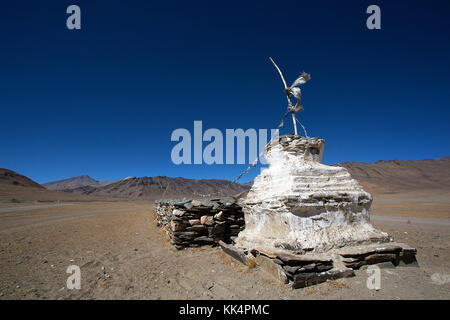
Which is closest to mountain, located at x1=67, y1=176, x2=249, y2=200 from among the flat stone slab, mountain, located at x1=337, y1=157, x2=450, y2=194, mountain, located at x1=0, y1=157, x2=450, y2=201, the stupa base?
mountain, located at x1=0, y1=157, x2=450, y2=201

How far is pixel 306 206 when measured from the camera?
13.8ft

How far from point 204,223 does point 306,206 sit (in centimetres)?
319

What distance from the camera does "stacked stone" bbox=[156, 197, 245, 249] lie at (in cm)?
619

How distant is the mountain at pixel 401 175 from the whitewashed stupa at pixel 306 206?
59.3 m

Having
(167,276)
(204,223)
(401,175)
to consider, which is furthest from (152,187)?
(167,276)

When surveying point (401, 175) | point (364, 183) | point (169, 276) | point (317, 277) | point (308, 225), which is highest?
point (308, 225)

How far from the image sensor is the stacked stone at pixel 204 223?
20.3 ft

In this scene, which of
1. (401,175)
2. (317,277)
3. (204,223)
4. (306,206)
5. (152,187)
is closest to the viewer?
(317,277)

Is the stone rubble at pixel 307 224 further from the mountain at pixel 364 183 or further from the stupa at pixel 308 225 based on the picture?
the mountain at pixel 364 183

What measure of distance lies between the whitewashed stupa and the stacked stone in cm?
96

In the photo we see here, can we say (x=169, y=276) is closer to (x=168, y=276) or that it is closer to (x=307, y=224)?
(x=168, y=276)

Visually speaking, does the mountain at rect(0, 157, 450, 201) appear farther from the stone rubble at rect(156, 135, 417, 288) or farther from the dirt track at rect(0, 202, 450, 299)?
the stone rubble at rect(156, 135, 417, 288)

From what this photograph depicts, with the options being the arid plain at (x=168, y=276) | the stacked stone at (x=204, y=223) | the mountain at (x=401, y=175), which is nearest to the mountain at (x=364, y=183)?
the mountain at (x=401, y=175)

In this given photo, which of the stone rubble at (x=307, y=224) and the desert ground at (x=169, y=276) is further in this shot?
the stone rubble at (x=307, y=224)
